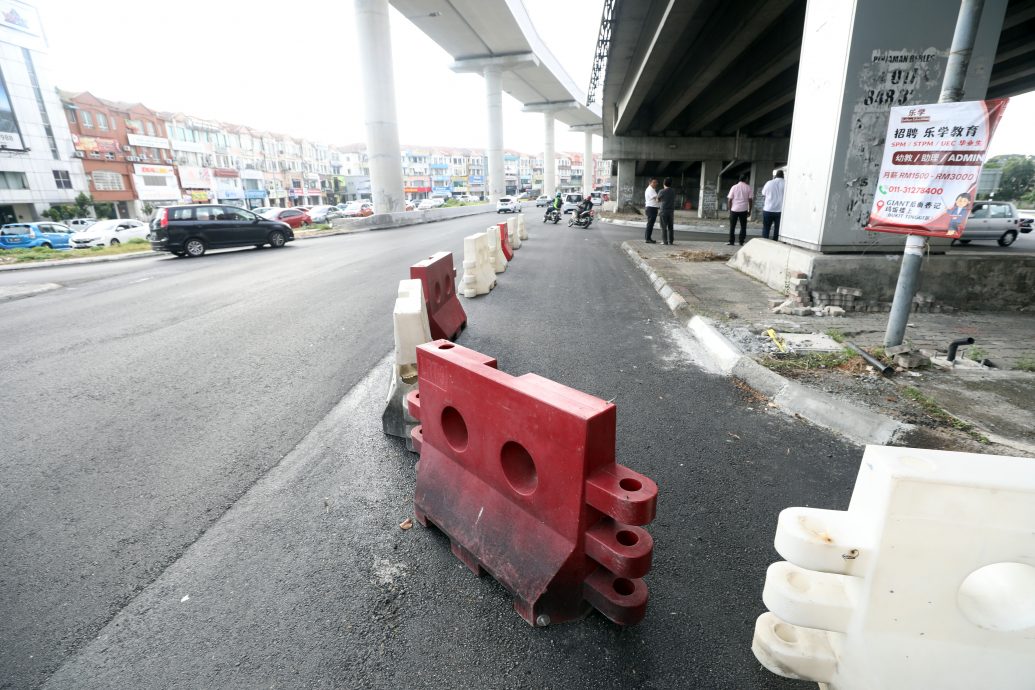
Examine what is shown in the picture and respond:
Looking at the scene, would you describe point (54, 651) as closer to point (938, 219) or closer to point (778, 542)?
point (778, 542)

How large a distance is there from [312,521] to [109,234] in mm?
31489

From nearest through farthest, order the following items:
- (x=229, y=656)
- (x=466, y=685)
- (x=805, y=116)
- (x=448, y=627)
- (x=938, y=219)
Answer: (x=466, y=685)
(x=229, y=656)
(x=448, y=627)
(x=938, y=219)
(x=805, y=116)

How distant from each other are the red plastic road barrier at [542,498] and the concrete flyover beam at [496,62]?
4592cm

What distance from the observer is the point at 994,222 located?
16.8 m

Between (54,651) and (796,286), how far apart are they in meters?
7.96

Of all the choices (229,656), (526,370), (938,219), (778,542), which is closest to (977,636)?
(778,542)

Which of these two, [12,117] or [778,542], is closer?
[778,542]

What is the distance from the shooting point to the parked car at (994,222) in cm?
1683

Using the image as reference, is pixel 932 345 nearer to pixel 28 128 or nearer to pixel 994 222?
pixel 994 222

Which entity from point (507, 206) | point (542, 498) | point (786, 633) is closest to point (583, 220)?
point (507, 206)

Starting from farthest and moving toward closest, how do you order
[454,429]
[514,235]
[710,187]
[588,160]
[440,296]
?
[588,160] → [710,187] → [514,235] → [440,296] → [454,429]

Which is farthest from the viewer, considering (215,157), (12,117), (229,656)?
(215,157)

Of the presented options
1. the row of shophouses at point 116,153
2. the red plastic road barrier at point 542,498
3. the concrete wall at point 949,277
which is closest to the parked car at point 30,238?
the row of shophouses at point 116,153

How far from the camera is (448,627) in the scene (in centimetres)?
209
